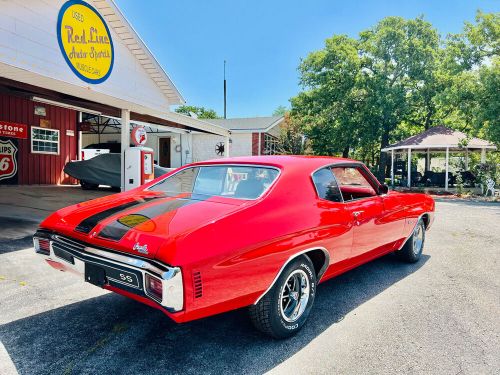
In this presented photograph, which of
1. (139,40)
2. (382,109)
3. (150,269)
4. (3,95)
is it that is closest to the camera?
(150,269)

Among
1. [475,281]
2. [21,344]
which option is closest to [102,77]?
[21,344]

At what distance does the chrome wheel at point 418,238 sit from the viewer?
4988 mm

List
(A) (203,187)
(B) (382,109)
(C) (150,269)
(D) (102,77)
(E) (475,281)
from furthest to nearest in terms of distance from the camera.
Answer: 1. (B) (382,109)
2. (D) (102,77)
3. (E) (475,281)
4. (A) (203,187)
5. (C) (150,269)

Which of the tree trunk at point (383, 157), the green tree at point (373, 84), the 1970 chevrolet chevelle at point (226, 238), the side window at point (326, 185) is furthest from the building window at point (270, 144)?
the side window at point (326, 185)

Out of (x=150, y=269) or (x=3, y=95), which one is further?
(x=3, y=95)

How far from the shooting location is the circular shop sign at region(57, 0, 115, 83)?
23.0 feet

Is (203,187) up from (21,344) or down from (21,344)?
up

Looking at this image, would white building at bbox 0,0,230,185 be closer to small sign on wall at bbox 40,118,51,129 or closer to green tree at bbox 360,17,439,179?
small sign on wall at bbox 40,118,51,129

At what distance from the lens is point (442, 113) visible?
23594 millimetres

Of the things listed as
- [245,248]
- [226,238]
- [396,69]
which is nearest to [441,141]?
[396,69]

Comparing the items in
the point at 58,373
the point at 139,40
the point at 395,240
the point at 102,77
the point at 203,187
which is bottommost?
the point at 58,373

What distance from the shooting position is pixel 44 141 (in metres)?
14.3

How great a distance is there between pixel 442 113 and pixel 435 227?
61.1 ft

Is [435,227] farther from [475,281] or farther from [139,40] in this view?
[139,40]
